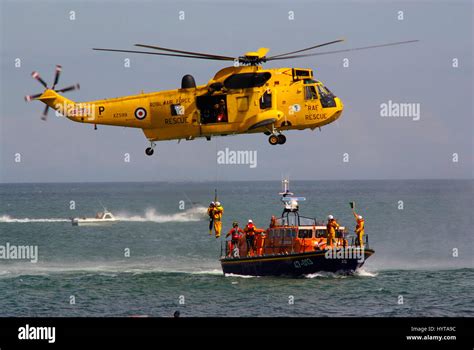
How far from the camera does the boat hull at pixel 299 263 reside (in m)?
53.1

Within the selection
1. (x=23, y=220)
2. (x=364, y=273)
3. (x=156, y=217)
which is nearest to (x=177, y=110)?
(x=364, y=273)

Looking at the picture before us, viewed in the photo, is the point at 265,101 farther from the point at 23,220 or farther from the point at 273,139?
the point at 23,220

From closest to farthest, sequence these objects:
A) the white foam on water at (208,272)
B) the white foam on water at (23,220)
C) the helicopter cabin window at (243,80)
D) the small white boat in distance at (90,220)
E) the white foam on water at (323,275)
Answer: the helicopter cabin window at (243,80)
the white foam on water at (323,275)
the white foam on water at (208,272)
the small white boat in distance at (90,220)
the white foam on water at (23,220)

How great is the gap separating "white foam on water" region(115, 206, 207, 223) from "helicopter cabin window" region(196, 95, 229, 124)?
75081 mm

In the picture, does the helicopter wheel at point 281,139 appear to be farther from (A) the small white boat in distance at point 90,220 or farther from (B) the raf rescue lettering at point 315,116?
(A) the small white boat in distance at point 90,220

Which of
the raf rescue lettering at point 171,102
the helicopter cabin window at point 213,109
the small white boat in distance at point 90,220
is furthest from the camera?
the small white boat in distance at point 90,220

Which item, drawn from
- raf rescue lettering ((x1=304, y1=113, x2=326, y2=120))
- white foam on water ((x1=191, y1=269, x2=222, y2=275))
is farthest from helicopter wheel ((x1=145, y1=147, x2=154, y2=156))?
white foam on water ((x1=191, y1=269, x2=222, y2=275))

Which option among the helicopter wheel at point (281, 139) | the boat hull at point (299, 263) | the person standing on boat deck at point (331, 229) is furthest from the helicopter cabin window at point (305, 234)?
the helicopter wheel at point (281, 139)

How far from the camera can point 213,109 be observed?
38.1 m

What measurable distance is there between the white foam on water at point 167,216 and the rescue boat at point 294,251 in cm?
5893

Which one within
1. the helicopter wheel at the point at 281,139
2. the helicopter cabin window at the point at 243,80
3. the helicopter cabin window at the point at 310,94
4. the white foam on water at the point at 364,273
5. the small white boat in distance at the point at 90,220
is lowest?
the white foam on water at the point at 364,273

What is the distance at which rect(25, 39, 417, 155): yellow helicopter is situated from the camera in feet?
125

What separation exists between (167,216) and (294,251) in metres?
65.2
